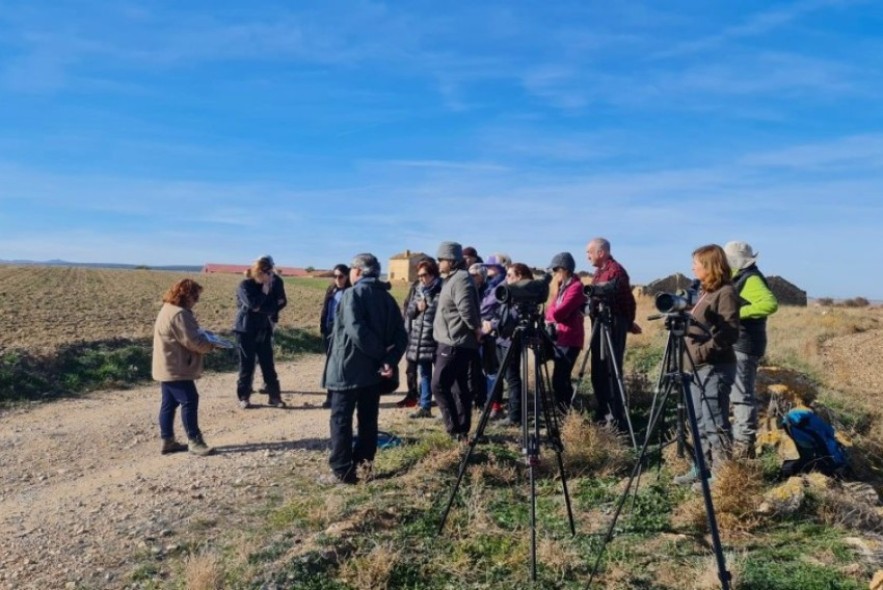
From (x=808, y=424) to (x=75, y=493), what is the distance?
627 centimetres

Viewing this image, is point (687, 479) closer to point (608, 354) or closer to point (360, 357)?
point (608, 354)

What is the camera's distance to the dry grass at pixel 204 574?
12.8 ft

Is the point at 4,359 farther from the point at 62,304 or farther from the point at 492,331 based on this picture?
the point at 62,304

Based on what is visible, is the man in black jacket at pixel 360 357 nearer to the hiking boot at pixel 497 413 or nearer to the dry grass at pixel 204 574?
the dry grass at pixel 204 574

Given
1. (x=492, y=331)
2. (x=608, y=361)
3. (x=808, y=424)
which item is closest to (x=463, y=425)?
(x=492, y=331)

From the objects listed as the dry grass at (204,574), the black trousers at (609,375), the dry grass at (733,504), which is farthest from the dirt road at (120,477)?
the dry grass at (733,504)

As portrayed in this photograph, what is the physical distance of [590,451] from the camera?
6133mm

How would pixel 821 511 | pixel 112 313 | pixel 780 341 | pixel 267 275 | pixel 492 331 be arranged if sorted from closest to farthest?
pixel 821 511, pixel 492 331, pixel 267 275, pixel 780 341, pixel 112 313

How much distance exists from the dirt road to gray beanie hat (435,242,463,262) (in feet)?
7.59

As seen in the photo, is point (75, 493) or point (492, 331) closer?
point (75, 493)

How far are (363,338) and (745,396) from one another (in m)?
3.25

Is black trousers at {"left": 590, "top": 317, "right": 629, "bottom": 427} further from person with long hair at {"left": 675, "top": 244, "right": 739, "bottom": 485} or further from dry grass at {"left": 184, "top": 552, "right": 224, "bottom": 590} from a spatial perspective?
dry grass at {"left": 184, "top": 552, "right": 224, "bottom": 590}

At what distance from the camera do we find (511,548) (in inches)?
179

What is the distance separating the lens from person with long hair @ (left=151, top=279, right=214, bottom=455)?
263 inches
